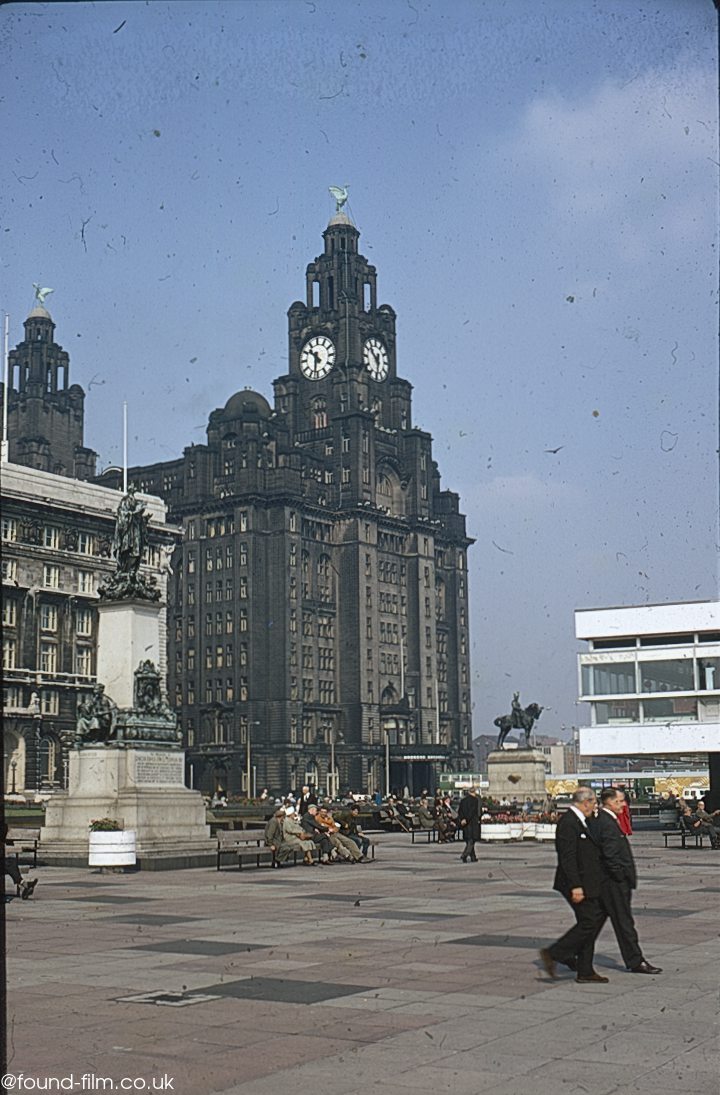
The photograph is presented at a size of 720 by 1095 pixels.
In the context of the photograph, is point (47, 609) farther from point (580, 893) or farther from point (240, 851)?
point (580, 893)

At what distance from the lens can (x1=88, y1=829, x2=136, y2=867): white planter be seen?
28.9 metres

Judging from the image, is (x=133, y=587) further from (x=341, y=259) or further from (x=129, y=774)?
(x=341, y=259)

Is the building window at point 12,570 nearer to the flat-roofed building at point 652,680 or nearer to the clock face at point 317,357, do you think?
the flat-roofed building at point 652,680

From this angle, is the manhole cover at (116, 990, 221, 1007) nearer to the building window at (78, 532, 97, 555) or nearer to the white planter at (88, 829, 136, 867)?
the white planter at (88, 829, 136, 867)

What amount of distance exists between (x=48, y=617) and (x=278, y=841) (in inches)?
2822

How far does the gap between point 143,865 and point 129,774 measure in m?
3.41

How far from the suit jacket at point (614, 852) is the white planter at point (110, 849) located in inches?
700

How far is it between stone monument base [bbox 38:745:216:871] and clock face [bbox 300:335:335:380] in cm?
12737

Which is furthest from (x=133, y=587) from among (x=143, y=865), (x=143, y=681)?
(x=143, y=865)

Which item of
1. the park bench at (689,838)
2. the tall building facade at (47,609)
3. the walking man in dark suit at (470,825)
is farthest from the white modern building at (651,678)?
the tall building facade at (47,609)

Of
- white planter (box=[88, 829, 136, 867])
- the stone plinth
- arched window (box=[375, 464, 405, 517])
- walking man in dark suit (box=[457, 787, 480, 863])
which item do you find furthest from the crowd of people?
arched window (box=[375, 464, 405, 517])

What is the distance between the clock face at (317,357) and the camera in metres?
160

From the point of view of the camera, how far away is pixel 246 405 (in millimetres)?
152000

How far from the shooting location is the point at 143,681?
34.5 m
